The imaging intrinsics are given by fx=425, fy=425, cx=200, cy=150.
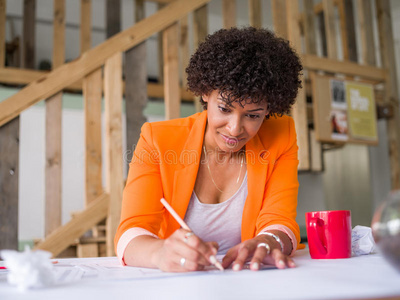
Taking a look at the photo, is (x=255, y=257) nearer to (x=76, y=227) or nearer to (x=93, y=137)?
(x=76, y=227)

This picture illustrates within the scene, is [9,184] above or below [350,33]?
below

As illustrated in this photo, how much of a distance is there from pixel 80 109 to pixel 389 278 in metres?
4.61

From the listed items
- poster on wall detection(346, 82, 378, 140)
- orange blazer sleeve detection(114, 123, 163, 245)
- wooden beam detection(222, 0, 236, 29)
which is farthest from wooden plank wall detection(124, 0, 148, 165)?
poster on wall detection(346, 82, 378, 140)

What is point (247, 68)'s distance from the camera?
46.9 inches

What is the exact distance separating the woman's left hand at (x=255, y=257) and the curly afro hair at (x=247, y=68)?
1.50 ft

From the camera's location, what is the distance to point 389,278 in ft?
2.02

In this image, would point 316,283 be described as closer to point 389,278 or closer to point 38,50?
point 389,278

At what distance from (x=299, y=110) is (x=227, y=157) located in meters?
1.86

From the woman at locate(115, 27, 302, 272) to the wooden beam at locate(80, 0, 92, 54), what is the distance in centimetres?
274

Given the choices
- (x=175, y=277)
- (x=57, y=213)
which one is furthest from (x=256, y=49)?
(x=57, y=213)

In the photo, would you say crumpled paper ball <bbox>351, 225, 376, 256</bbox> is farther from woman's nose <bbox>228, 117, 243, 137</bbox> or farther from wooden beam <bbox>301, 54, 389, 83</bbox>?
wooden beam <bbox>301, 54, 389, 83</bbox>

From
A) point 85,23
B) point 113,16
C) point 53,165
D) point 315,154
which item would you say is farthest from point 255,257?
point 85,23

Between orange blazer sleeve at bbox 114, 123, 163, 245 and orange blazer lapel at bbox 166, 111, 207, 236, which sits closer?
orange blazer sleeve at bbox 114, 123, 163, 245

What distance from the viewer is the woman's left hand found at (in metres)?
0.77
